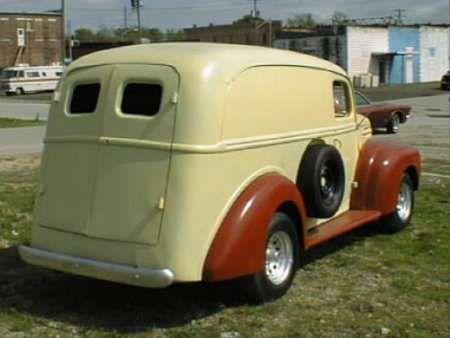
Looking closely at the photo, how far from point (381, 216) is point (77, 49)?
88445 mm

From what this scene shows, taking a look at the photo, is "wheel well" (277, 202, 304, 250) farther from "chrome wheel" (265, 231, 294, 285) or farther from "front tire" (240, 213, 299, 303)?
"chrome wheel" (265, 231, 294, 285)

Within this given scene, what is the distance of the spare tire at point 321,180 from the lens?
23.2ft

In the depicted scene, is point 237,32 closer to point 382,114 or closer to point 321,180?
point 382,114

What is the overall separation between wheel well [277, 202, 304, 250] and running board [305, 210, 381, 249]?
161mm

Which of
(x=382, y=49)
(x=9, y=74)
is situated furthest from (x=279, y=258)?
(x=382, y=49)

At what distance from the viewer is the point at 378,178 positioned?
8422 mm

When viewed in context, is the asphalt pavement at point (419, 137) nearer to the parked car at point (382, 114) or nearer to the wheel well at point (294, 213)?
the parked car at point (382, 114)

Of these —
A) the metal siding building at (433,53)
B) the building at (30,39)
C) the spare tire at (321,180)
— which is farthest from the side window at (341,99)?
the building at (30,39)

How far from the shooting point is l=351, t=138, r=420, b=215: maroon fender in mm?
8398

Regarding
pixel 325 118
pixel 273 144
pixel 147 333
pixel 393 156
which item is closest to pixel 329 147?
pixel 325 118

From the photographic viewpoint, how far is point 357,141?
8.47m

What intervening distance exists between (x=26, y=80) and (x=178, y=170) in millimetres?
61430

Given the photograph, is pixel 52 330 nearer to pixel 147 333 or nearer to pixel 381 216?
pixel 147 333

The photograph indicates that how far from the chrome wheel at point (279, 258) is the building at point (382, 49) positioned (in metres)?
62.5
